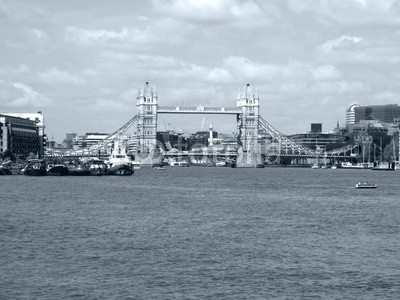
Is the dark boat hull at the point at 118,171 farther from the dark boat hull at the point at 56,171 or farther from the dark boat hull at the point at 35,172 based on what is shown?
the dark boat hull at the point at 35,172

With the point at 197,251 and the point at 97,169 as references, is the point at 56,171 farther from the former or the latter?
the point at 197,251

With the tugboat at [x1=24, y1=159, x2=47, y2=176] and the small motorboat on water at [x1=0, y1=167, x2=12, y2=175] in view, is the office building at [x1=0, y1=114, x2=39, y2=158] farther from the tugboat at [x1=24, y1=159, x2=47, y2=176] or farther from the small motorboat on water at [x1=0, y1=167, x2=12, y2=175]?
the tugboat at [x1=24, y1=159, x2=47, y2=176]

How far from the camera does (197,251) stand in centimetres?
3756

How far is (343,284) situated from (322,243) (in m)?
9.55

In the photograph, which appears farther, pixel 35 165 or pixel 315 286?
pixel 35 165

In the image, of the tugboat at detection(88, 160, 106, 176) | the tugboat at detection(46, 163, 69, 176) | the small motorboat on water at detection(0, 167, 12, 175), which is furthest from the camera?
the tugboat at detection(88, 160, 106, 176)

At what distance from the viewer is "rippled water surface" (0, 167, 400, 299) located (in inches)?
1188

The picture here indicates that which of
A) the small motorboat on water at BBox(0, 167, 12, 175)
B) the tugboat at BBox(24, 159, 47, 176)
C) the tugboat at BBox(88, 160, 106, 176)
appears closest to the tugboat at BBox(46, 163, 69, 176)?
the tugboat at BBox(24, 159, 47, 176)

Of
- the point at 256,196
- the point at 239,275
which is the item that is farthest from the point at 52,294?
the point at 256,196

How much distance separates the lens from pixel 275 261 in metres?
35.3

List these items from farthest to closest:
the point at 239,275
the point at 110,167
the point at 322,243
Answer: the point at 110,167 → the point at 322,243 → the point at 239,275

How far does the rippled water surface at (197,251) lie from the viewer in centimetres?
3019

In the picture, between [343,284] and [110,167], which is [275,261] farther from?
[110,167]

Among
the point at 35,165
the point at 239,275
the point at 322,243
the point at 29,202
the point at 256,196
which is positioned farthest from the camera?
the point at 35,165
